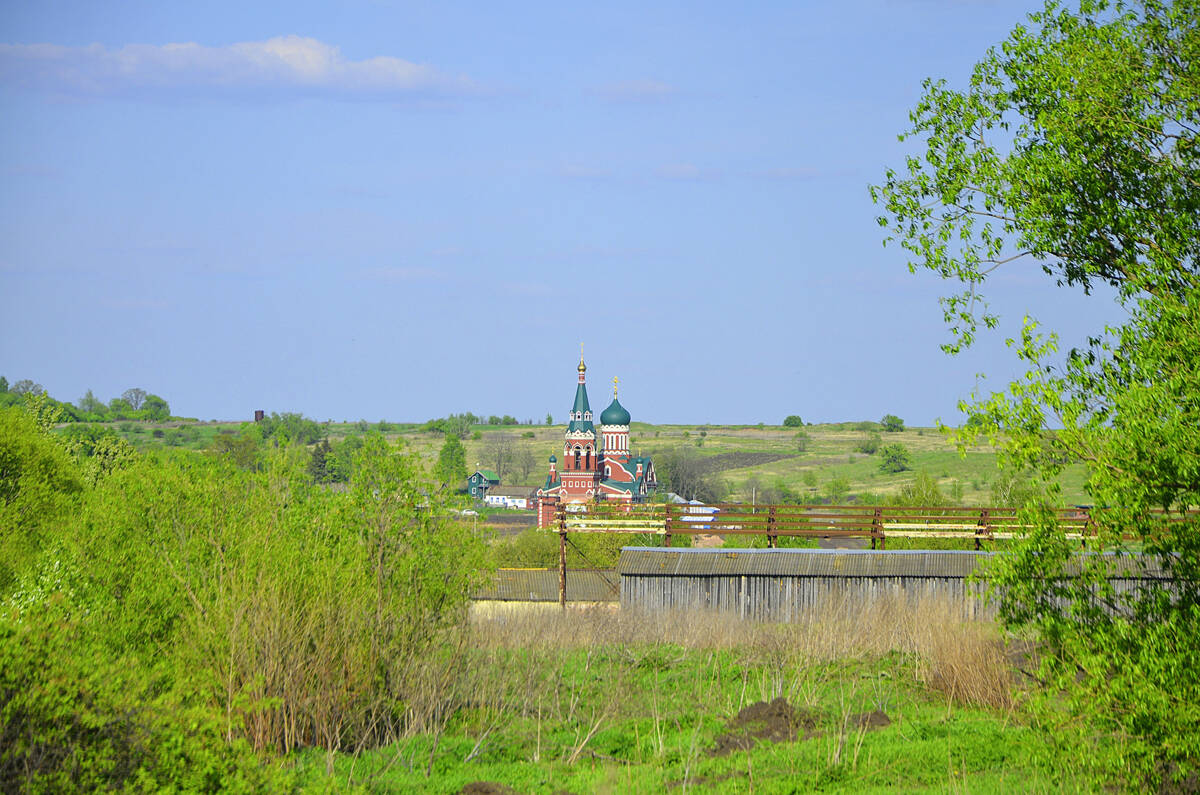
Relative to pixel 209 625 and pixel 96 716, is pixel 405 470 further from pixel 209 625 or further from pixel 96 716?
pixel 96 716

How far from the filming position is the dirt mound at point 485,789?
10602mm

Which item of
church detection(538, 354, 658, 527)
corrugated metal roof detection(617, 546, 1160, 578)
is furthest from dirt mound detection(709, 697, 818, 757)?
church detection(538, 354, 658, 527)

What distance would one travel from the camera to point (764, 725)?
1309 cm

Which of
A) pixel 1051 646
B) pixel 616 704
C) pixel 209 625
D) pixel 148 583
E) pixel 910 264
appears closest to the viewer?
pixel 1051 646

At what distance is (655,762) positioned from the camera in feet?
38.9

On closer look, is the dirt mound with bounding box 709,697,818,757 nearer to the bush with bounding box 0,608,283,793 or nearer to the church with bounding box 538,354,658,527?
the bush with bounding box 0,608,283,793

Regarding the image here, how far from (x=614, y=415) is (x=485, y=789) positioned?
9730cm

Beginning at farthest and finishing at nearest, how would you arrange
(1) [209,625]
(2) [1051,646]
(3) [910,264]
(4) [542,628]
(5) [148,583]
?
(4) [542,628] < (5) [148,583] < (3) [910,264] < (1) [209,625] < (2) [1051,646]

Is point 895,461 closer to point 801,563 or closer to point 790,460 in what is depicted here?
point 790,460

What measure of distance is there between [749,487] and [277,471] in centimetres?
12238

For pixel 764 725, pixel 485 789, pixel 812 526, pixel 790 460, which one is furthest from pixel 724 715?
pixel 790 460

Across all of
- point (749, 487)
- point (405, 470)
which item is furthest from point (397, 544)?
point (749, 487)

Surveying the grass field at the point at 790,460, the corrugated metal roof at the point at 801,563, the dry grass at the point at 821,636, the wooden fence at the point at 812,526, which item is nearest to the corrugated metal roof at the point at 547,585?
the wooden fence at the point at 812,526

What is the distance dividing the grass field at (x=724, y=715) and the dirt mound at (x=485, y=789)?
18 millimetres
